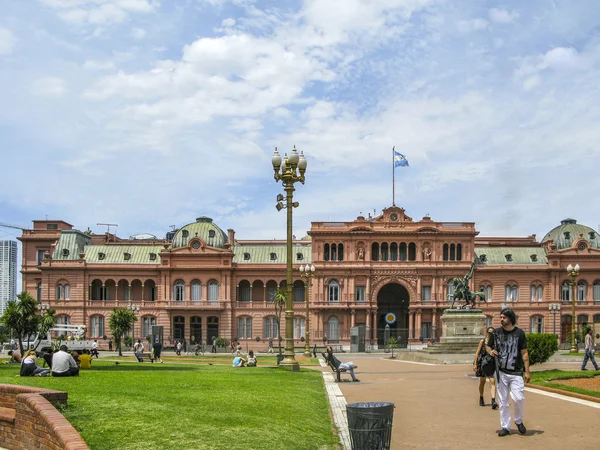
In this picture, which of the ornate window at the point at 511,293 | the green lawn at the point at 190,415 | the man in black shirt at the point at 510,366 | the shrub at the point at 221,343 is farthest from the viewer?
the ornate window at the point at 511,293

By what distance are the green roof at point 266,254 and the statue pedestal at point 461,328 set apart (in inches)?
1585

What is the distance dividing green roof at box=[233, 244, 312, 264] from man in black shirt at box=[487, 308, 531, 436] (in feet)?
250

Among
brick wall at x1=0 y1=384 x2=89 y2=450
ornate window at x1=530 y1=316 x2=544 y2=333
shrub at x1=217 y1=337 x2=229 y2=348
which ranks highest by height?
brick wall at x1=0 y1=384 x2=89 y2=450

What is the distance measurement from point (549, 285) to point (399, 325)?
1864 centimetres

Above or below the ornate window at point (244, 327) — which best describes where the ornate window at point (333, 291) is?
above

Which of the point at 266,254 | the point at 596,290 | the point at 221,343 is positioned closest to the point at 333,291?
the point at 266,254

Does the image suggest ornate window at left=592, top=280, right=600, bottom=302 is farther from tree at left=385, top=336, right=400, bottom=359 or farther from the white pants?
the white pants

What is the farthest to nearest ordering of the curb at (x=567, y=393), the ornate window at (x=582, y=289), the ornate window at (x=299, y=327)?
the ornate window at (x=582, y=289), the ornate window at (x=299, y=327), the curb at (x=567, y=393)

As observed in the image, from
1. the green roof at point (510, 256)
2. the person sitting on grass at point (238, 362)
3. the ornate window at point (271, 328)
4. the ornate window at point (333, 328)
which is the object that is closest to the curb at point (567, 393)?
the person sitting on grass at point (238, 362)

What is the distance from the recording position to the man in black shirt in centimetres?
1456

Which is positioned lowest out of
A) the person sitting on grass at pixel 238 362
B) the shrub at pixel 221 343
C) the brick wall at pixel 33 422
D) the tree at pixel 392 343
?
the shrub at pixel 221 343

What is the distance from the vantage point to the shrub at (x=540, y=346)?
31509mm

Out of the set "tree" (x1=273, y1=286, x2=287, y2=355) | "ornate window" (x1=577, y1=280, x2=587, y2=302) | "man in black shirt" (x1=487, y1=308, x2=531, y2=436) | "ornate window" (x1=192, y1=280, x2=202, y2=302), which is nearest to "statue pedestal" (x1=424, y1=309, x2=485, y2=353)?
"tree" (x1=273, y1=286, x2=287, y2=355)

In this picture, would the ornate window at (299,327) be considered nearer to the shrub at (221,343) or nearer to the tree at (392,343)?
the shrub at (221,343)
